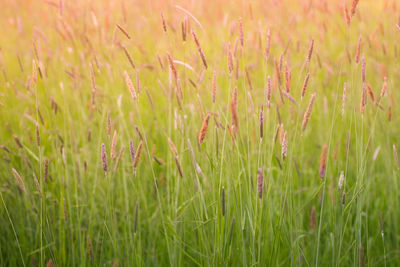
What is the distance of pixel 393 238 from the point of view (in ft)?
Result: 5.92

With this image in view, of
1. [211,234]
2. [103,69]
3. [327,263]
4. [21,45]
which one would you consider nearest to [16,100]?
[103,69]

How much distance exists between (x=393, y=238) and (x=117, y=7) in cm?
459

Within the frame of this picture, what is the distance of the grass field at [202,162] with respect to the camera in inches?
49.4

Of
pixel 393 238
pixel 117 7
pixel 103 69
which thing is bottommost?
pixel 393 238

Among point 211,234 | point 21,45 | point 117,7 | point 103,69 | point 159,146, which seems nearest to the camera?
point 211,234

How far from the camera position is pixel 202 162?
1555mm

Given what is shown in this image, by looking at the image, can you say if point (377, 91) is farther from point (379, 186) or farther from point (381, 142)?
point (379, 186)

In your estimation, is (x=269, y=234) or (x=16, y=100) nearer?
(x=269, y=234)

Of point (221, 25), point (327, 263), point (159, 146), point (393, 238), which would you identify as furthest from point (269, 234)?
point (221, 25)

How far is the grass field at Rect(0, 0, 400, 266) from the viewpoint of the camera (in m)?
1.26

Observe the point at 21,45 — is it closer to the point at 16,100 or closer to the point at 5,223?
the point at 16,100

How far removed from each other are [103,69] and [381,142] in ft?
6.72

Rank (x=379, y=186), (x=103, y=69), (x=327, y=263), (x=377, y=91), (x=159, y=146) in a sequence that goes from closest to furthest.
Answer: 1. (x=327, y=263)
2. (x=379, y=186)
3. (x=159, y=146)
4. (x=377, y=91)
5. (x=103, y=69)

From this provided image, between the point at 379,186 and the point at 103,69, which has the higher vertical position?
the point at 103,69
